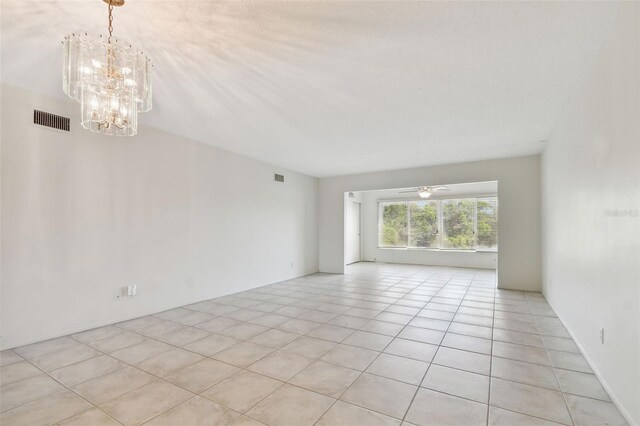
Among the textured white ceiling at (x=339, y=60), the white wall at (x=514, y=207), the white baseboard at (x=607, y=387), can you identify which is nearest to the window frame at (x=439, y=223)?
the white wall at (x=514, y=207)

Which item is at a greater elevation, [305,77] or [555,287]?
[305,77]

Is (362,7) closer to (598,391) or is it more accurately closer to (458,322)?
(598,391)

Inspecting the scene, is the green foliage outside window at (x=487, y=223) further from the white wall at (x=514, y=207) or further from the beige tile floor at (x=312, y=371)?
the beige tile floor at (x=312, y=371)

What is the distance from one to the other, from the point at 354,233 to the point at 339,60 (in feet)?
26.3

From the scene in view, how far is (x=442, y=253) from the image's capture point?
8.98 meters

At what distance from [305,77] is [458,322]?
338 cm

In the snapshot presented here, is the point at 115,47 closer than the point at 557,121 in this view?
Yes

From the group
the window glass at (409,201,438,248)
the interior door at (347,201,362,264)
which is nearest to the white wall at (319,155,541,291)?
the window glass at (409,201,438,248)

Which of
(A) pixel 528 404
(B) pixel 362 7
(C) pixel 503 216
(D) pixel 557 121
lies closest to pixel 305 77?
(B) pixel 362 7

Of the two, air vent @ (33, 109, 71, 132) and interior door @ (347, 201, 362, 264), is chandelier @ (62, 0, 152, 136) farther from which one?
interior door @ (347, 201, 362, 264)

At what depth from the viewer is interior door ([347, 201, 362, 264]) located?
9820 millimetres

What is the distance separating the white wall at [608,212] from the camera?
1.73m

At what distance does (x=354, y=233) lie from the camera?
33.3ft

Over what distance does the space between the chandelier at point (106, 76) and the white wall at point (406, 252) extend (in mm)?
7563
